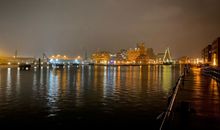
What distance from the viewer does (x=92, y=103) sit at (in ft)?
71.7

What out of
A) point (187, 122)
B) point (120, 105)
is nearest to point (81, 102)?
point (120, 105)

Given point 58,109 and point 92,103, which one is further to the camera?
point 92,103

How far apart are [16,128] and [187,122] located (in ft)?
26.1

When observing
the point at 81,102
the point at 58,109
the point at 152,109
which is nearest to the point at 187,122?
the point at 152,109

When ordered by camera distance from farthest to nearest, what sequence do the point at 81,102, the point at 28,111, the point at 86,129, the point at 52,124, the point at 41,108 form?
the point at 81,102 → the point at 41,108 → the point at 28,111 → the point at 52,124 → the point at 86,129

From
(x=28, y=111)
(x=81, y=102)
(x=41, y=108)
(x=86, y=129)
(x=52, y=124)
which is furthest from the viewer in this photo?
(x=81, y=102)

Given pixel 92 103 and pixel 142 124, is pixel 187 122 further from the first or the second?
pixel 92 103

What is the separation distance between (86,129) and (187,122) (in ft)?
15.3

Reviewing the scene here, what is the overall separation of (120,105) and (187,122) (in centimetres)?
839

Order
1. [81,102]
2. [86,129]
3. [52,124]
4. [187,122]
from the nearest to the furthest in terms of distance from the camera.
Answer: [187,122], [86,129], [52,124], [81,102]

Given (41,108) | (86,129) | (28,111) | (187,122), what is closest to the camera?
(187,122)

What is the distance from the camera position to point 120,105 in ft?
68.4

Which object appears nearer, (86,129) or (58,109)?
(86,129)

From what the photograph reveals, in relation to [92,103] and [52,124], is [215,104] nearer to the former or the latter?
[92,103]
